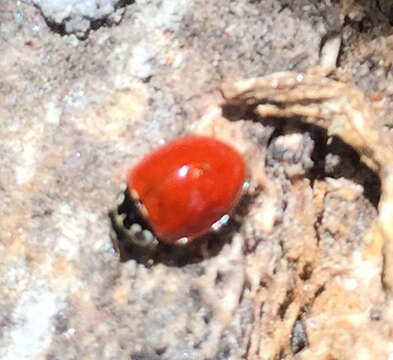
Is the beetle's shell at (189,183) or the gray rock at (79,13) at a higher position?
the gray rock at (79,13)

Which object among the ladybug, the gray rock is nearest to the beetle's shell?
the ladybug

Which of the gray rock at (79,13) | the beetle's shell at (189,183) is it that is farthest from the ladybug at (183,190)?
the gray rock at (79,13)

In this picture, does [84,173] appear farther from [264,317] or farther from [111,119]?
[264,317]

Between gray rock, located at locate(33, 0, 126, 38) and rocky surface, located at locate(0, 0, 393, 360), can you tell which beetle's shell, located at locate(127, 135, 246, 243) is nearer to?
rocky surface, located at locate(0, 0, 393, 360)

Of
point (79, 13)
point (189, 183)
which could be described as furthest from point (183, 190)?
point (79, 13)

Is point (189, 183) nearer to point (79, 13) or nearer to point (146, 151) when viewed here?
point (146, 151)

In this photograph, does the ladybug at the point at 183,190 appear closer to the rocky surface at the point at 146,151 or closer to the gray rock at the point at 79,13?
the rocky surface at the point at 146,151

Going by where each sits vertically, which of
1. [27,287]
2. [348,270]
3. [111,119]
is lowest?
[348,270]

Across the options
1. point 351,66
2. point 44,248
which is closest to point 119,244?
point 44,248
